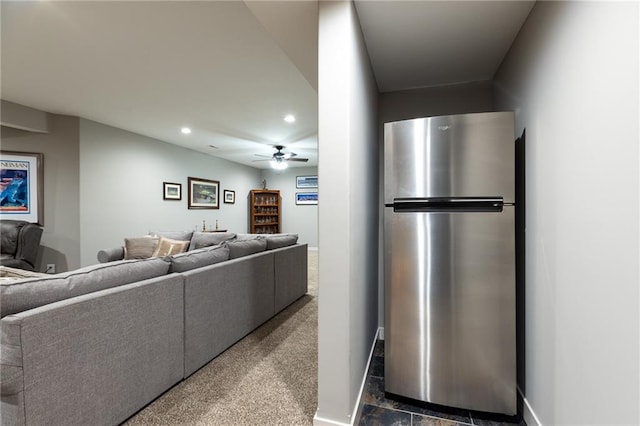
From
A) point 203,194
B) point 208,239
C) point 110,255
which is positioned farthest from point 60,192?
point 203,194

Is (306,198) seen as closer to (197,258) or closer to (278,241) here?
(278,241)

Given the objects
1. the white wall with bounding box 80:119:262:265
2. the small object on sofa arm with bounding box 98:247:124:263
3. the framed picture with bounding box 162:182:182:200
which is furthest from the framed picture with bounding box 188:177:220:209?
the small object on sofa arm with bounding box 98:247:124:263

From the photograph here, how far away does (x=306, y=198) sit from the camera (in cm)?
852

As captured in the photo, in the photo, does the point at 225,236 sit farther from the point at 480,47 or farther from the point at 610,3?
the point at 610,3

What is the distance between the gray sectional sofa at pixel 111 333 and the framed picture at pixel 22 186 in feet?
11.8

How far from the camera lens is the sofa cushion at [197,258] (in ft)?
6.83

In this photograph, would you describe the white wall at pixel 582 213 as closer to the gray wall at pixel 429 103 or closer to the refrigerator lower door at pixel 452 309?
the refrigerator lower door at pixel 452 309

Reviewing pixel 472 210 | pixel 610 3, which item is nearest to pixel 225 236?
pixel 472 210

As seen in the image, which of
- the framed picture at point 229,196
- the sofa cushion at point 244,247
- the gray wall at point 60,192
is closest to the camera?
the sofa cushion at point 244,247

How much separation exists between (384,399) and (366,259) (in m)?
0.89

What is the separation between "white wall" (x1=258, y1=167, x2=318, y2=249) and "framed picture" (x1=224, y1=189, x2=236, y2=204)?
1.48 metres

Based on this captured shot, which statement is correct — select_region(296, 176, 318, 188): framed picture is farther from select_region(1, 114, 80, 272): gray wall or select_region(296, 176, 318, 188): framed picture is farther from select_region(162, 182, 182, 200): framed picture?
select_region(1, 114, 80, 272): gray wall

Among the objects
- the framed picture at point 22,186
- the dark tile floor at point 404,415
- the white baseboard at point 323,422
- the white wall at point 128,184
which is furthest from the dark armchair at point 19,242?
the dark tile floor at point 404,415

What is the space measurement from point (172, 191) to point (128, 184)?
89 cm
